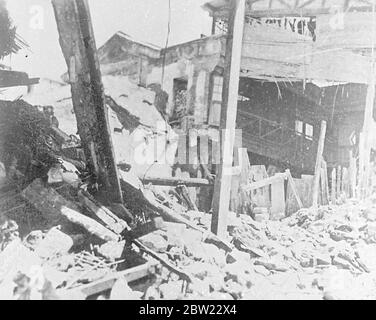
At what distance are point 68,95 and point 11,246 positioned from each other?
3.82 metres

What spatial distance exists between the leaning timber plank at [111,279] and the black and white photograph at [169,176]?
0.06ft

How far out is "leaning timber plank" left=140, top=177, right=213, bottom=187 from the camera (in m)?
6.12

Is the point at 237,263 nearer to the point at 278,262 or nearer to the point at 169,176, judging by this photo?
the point at 278,262

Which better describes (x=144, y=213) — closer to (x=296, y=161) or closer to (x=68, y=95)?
(x=68, y=95)

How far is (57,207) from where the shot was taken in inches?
180

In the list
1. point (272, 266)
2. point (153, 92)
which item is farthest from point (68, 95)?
point (272, 266)

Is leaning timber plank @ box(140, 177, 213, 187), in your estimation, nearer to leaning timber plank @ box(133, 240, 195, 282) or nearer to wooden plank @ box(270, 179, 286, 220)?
wooden plank @ box(270, 179, 286, 220)

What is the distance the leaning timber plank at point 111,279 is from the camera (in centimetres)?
385

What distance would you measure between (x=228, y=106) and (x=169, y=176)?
6.46ft

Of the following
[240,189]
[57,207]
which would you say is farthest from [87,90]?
[240,189]

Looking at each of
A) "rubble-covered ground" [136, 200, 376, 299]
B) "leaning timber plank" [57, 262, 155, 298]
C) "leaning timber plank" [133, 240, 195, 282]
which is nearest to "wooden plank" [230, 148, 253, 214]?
"rubble-covered ground" [136, 200, 376, 299]

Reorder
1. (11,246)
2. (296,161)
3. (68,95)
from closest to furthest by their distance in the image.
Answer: (11,246) < (68,95) < (296,161)
